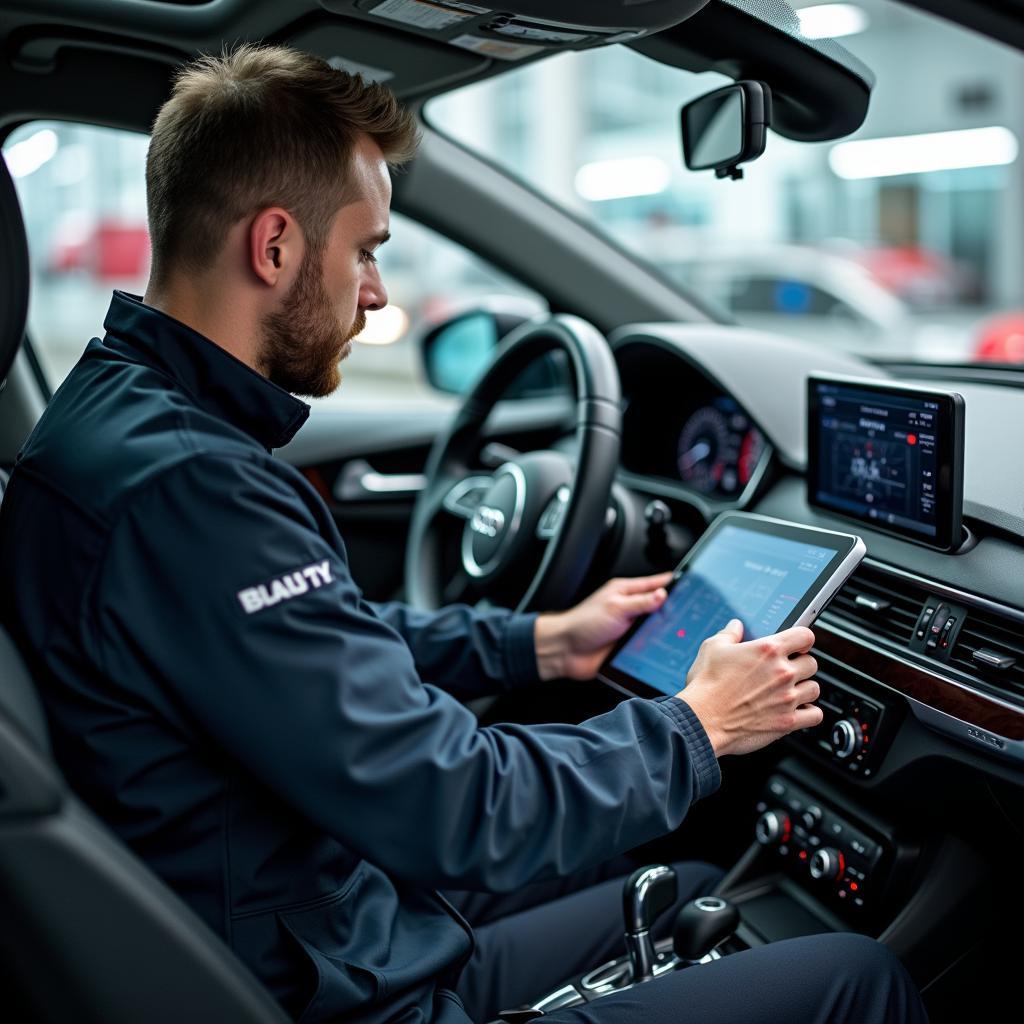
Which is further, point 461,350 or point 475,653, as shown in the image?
point 461,350

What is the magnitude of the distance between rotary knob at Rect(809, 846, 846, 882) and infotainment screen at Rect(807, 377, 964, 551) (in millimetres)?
488

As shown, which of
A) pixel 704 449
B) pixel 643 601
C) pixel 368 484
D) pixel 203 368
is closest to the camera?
pixel 203 368

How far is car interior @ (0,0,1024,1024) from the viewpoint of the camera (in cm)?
100

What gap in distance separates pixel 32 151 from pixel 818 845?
1.84 m

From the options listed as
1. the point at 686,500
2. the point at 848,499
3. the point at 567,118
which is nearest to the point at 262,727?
the point at 848,499

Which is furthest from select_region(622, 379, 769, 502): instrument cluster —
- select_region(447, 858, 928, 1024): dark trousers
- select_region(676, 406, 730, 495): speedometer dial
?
select_region(447, 858, 928, 1024): dark trousers

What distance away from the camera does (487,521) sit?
2129 mm

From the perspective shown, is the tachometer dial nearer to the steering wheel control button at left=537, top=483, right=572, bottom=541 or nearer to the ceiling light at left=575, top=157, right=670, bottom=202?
the steering wheel control button at left=537, top=483, right=572, bottom=541

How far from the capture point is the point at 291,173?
1.18m

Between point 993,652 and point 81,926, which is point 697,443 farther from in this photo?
point 81,926

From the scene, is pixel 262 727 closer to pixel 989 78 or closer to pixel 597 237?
pixel 597 237

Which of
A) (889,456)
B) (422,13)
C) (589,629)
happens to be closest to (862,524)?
(889,456)

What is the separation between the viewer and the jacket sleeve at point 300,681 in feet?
3.31

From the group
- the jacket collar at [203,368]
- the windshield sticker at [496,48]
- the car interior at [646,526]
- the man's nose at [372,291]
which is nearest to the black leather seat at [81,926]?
the car interior at [646,526]
